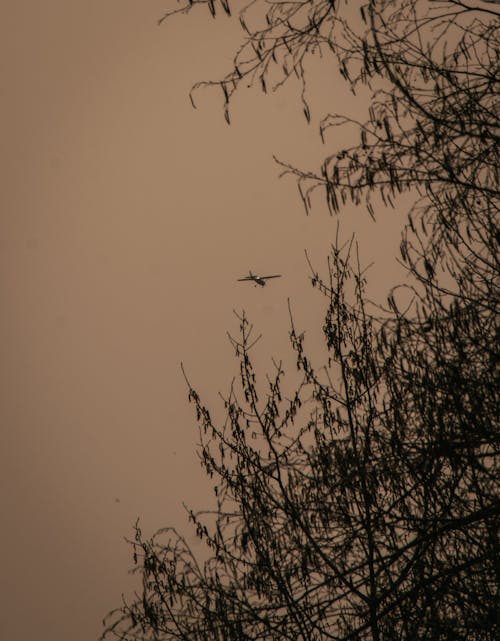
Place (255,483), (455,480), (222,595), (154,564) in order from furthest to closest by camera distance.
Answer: (154,564) < (255,483) < (222,595) < (455,480)

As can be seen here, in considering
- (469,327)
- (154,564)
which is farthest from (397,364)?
(154,564)

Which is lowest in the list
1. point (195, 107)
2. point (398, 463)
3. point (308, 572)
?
point (308, 572)

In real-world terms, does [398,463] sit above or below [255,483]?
below

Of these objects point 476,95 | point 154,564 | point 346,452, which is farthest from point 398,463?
point 154,564

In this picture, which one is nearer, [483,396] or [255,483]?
[483,396]

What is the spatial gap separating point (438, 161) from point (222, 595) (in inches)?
100

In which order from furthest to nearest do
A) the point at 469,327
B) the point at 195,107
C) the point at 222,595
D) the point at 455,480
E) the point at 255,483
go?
1. the point at 255,483
2. the point at 222,595
3. the point at 469,327
4. the point at 455,480
5. the point at 195,107

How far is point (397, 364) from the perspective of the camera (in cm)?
412

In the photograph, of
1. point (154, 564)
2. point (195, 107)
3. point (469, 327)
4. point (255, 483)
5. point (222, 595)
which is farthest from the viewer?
point (154, 564)

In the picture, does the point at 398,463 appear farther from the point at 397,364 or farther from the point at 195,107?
the point at 195,107

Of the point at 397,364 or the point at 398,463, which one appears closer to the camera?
the point at 398,463

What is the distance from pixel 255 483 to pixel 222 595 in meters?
0.66

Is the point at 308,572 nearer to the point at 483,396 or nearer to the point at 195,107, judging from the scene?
the point at 483,396

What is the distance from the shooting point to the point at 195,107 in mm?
3414
